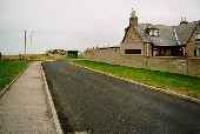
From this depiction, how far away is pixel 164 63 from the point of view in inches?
1300

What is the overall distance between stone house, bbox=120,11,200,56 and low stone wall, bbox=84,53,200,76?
6734 millimetres

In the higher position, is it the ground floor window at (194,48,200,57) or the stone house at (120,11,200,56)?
the stone house at (120,11,200,56)

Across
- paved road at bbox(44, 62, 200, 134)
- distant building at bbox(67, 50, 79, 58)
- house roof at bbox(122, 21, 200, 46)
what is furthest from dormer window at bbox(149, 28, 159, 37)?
distant building at bbox(67, 50, 79, 58)

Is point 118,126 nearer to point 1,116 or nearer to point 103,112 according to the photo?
point 103,112

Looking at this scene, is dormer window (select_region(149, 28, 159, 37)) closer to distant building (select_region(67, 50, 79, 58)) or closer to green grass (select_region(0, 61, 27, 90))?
green grass (select_region(0, 61, 27, 90))

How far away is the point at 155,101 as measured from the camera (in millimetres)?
15195

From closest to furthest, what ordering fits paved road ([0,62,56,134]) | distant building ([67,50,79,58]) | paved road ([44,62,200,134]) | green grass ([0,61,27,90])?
paved road ([0,62,56,134]), paved road ([44,62,200,134]), green grass ([0,61,27,90]), distant building ([67,50,79,58])

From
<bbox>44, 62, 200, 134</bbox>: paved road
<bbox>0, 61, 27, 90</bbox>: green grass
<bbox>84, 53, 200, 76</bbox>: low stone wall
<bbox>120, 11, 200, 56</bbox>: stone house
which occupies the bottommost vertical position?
<bbox>44, 62, 200, 134</bbox>: paved road

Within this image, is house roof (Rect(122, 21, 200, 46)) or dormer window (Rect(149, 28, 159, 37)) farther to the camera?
dormer window (Rect(149, 28, 159, 37))

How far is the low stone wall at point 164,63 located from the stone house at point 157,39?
673 cm

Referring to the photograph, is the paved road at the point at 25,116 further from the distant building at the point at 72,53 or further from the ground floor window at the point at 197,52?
the distant building at the point at 72,53

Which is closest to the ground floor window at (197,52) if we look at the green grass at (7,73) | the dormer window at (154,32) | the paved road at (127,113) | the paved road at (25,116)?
the dormer window at (154,32)

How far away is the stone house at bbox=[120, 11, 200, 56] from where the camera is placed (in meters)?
56.1

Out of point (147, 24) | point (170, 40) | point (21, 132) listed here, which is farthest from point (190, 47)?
point (21, 132)
